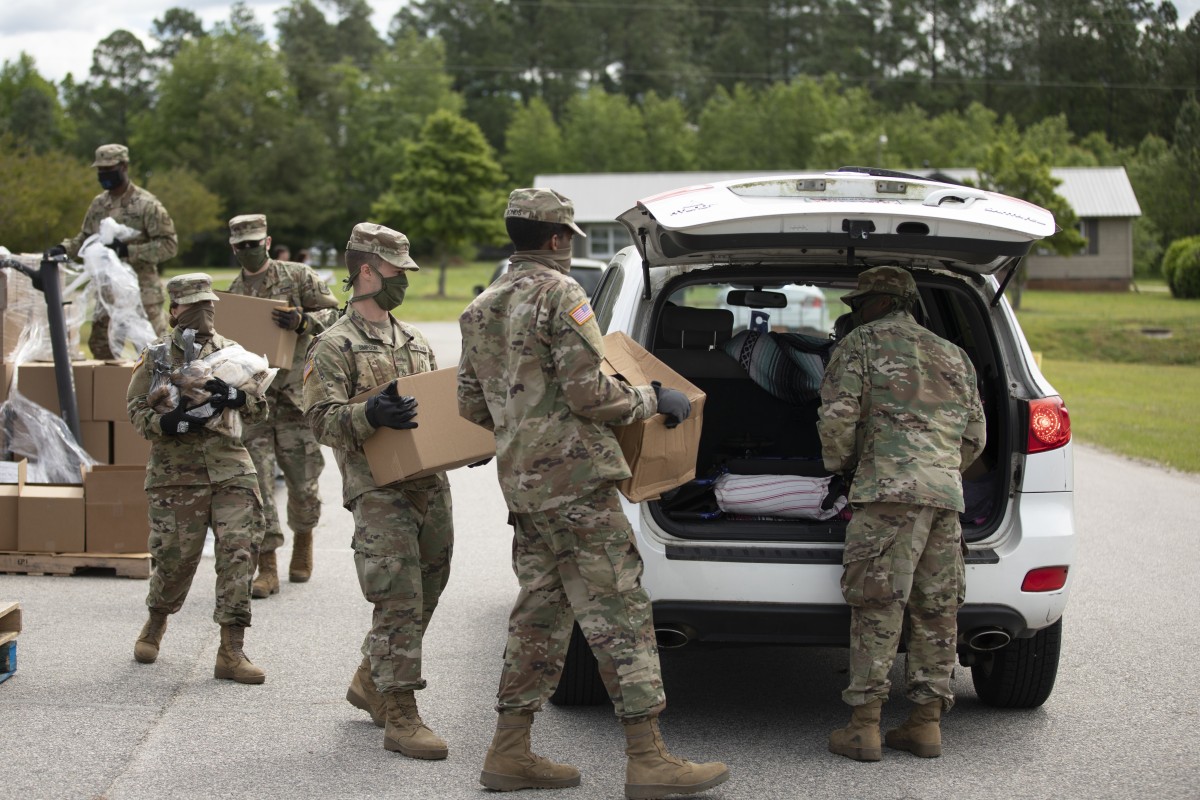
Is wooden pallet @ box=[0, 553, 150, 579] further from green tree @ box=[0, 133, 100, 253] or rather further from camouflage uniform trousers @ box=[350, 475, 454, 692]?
green tree @ box=[0, 133, 100, 253]

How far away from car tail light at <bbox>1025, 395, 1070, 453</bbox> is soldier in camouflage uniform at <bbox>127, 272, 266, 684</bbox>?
3398 millimetres

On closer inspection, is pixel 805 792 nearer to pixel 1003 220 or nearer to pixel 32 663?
pixel 1003 220

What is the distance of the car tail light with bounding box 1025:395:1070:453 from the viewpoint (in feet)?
16.5

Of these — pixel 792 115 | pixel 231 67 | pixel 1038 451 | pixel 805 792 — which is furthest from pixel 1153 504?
pixel 231 67

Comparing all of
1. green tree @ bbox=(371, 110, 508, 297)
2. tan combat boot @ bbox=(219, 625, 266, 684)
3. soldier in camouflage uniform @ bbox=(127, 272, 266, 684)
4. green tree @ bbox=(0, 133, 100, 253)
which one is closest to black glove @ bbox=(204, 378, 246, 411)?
soldier in camouflage uniform @ bbox=(127, 272, 266, 684)

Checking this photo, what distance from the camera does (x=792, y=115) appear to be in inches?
2906

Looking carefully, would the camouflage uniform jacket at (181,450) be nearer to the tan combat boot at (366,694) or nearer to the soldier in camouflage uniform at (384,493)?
the soldier in camouflage uniform at (384,493)

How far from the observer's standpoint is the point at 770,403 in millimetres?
6270

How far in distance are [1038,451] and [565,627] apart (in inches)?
77.4

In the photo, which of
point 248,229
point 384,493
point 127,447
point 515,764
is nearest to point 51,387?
point 127,447

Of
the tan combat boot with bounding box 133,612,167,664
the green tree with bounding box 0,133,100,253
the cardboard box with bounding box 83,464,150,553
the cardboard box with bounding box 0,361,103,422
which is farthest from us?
the green tree with bounding box 0,133,100,253

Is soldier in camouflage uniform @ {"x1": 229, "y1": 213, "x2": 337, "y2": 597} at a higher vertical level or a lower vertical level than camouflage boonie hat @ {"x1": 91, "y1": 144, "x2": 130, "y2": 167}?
lower

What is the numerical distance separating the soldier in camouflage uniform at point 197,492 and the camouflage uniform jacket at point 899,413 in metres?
2.71

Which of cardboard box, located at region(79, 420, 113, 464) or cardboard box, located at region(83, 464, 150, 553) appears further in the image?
cardboard box, located at region(79, 420, 113, 464)
